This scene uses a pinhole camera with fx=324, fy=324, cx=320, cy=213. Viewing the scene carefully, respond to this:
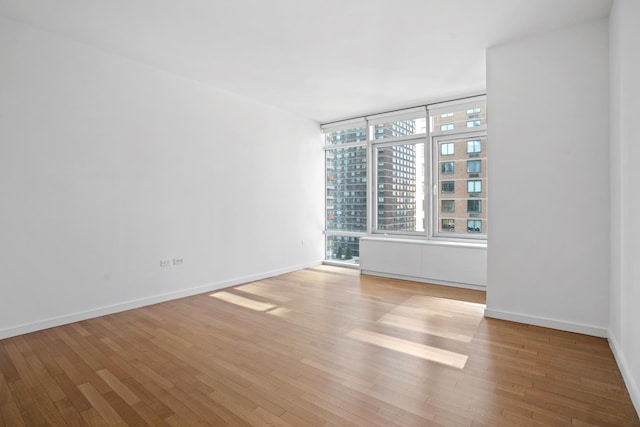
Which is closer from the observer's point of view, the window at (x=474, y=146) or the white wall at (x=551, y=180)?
the white wall at (x=551, y=180)

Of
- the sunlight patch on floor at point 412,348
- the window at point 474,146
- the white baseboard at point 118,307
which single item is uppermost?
the window at point 474,146

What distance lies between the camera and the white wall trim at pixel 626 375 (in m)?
2.00

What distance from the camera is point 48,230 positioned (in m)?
3.36

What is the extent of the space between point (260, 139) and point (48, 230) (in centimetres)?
321

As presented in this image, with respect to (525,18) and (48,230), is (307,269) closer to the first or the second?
(48,230)

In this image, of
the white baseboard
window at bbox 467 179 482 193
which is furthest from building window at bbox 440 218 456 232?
the white baseboard

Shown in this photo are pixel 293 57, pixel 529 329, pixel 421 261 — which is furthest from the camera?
pixel 421 261

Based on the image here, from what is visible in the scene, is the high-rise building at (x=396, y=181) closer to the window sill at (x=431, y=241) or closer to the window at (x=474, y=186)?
the window sill at (x=431, y=241)

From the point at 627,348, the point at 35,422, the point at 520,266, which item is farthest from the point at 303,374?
the point at 520,266

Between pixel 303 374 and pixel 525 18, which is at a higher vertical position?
pixel 525 18

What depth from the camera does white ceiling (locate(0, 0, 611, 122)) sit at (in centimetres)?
290

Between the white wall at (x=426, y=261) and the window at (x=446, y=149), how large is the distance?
5.08 ft

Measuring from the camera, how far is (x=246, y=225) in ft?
17.7

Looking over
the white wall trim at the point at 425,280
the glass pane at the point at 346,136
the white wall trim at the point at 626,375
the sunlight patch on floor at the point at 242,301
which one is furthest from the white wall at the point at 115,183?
the white wall trim at the point at 626,375
